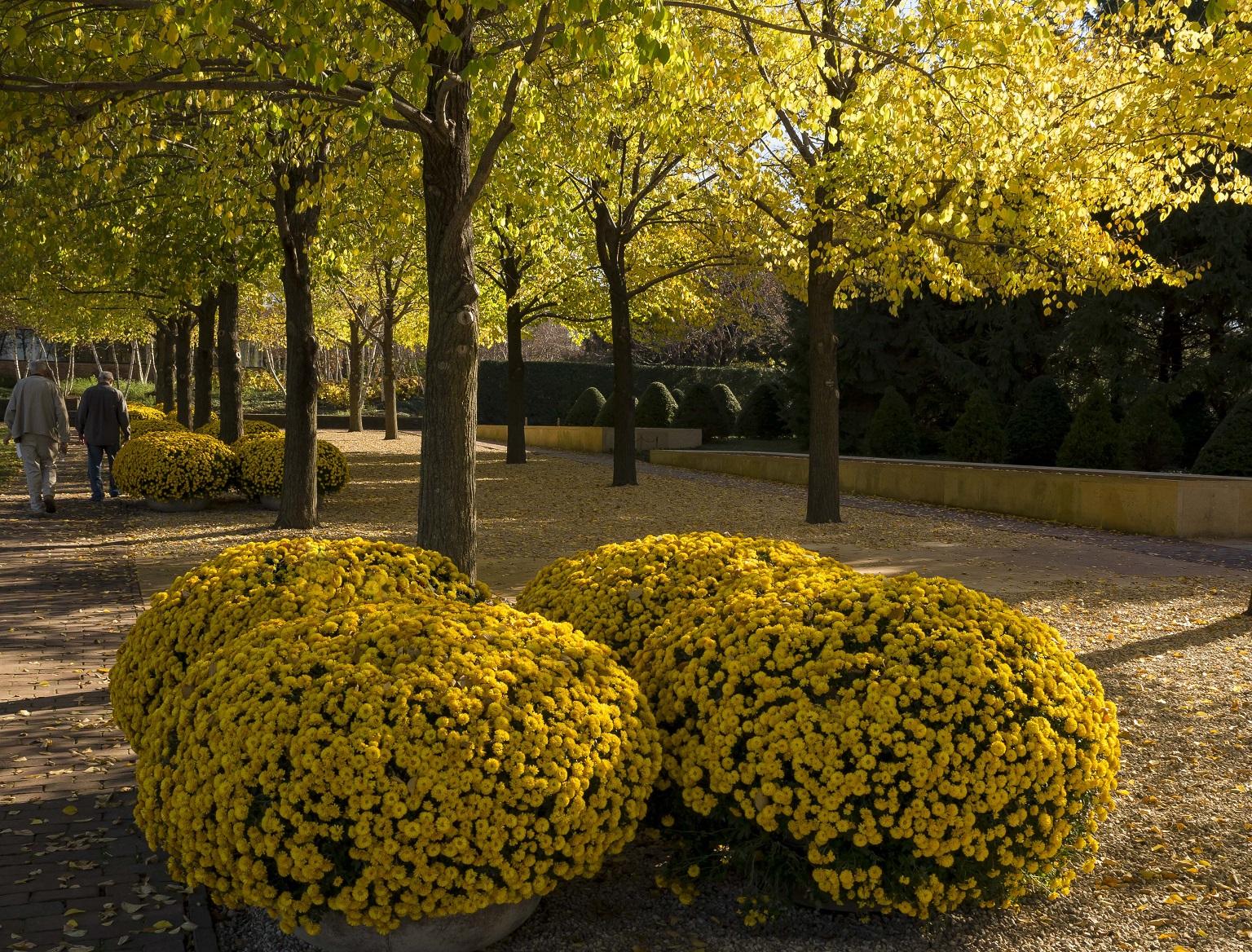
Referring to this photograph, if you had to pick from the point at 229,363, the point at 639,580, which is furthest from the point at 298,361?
the point at 639,580

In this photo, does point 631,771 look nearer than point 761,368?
Yes

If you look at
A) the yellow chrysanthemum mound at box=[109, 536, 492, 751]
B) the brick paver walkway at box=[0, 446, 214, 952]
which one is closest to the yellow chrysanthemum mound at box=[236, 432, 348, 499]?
the brick paver walkway at box=[0, 446, 214, 952]

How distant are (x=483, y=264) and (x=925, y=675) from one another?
21.5 meters

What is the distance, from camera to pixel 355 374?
3784cm

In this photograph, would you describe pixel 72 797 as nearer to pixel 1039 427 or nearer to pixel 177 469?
pixel 177 469

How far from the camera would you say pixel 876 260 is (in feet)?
38.6

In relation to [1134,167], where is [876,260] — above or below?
below

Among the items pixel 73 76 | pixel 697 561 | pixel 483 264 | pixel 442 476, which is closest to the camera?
pixel 697 561

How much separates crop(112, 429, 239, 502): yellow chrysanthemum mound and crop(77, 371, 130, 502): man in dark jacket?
1.16m

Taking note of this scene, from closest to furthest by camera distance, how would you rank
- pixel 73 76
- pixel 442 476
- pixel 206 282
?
1. pixel 442 476
2. pixel 73 76
3. pixel 206 282

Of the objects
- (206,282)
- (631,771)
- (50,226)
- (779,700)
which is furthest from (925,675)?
(206,282)

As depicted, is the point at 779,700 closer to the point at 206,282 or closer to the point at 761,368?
the point at 206,282

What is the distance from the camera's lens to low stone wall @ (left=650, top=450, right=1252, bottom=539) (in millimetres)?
13930

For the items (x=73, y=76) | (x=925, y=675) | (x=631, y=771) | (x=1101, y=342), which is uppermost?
(x=73, y=76)
